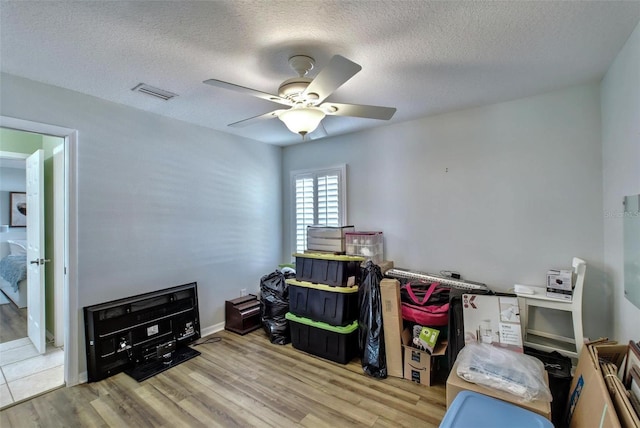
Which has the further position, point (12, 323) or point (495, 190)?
point (12, 323)

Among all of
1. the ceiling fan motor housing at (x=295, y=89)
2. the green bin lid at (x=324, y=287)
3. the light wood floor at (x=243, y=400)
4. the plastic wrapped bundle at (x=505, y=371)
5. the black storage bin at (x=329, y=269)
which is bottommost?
the light wood floor at (x=243, y=400)

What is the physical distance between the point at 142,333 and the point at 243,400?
1.30 meters

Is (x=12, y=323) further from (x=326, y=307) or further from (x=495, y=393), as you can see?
(x=495, y=393)

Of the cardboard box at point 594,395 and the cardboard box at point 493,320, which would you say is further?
the cardboard box at point 493,320

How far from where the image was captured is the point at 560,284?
2213 millimetres

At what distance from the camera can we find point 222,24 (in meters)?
1.54

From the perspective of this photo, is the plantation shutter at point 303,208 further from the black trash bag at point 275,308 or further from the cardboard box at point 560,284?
the cardboard box at point 560,284

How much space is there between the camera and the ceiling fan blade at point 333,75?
4.44ft

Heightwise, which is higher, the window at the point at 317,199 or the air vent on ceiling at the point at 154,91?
the air vent on ceiling at the point at 154,91

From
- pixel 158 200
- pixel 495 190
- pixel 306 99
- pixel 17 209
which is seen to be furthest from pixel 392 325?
pixel 17 209

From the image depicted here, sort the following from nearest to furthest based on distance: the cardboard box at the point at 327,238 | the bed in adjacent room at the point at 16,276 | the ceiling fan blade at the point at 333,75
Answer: the ceiling fan blade at the point at 333,75
the cardboard box at the point at 327,238
the bed in adjacent room at the point at 16,276

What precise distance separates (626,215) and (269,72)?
2.60 meters

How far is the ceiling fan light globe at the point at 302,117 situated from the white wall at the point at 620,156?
188 centimetres

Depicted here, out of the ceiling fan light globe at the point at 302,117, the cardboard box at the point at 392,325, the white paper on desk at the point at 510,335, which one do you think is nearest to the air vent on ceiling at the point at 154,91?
the ceiling fan light globe at the point at 302,117
